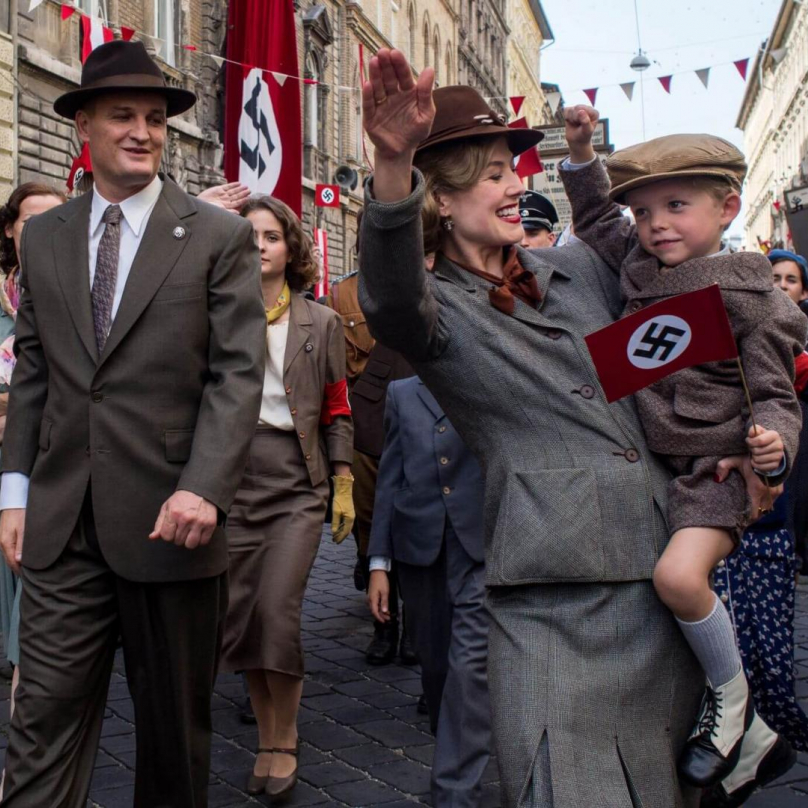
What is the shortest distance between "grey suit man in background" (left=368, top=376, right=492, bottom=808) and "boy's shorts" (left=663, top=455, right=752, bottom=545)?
4.49 ft

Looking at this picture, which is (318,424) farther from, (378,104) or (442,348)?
(378,104)

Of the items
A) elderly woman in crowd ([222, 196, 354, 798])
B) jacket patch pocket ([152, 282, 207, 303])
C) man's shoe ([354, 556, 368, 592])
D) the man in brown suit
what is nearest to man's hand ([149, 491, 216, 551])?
the man in brown suit

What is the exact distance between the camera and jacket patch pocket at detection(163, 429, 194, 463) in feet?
10.2

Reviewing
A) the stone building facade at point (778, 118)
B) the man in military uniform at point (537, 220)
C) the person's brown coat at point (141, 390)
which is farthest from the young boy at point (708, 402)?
the stone building facade at point (778, 118)

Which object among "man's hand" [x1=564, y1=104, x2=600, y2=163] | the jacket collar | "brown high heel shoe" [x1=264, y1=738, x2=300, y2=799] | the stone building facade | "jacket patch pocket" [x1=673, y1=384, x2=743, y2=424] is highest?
the stone building facade

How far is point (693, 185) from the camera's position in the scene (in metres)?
2.67

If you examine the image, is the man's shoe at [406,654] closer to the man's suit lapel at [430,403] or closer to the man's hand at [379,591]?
the man's hand at [379,591]

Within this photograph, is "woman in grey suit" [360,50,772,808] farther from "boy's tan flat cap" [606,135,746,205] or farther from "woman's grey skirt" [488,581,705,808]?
"boy's tan flat cap" [606,135,746,205]

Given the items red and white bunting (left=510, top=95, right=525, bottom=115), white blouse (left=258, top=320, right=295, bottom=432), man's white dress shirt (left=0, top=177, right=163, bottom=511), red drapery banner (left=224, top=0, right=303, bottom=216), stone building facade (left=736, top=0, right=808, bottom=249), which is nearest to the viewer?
man's white dress shirt (left=0, top=177, right=163, bottom=511)

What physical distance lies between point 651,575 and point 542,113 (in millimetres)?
78973

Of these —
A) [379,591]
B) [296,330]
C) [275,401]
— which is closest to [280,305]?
[296,330]

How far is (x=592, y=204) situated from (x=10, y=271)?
2976 millimetres

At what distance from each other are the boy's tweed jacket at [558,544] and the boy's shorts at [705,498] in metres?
0.04

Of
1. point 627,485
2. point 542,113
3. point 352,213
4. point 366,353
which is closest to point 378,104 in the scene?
point 627,485
